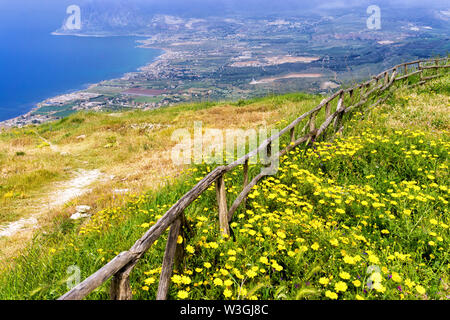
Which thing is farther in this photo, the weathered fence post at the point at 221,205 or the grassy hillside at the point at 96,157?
the grassy hillside at the point at 96,157

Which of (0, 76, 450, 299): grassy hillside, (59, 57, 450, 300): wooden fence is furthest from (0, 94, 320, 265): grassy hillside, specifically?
(59, 57, 450, 300): wooden fence

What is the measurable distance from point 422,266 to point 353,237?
34.9 inches

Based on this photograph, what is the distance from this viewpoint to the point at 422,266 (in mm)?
3551

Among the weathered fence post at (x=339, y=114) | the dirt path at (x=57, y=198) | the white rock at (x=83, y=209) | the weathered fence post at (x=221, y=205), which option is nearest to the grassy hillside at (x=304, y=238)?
the weathered fence post at (x=221, y=205)

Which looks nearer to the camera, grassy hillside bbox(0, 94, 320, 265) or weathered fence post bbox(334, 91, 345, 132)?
grassy hillside bbox(0, 94, 320, 265)

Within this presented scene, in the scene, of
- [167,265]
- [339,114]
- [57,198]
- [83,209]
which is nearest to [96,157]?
[57,198]

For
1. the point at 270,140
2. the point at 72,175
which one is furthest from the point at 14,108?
the point at 270,140

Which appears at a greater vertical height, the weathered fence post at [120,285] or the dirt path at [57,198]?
Result: the weathered fence post at [120,285]

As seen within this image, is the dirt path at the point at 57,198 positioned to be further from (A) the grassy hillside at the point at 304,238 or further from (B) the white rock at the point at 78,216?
(A) the grassy hillside at the point at 304,238

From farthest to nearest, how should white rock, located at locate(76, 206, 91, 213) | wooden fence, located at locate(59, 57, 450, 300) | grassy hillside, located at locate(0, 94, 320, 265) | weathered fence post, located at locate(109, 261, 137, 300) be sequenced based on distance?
1. grassy hillside, located at locate(0, 94, 320, 265)
2. white rock, located at locate(76, 206, 91, 213)
3. weathered fence post, located at locate(109, 261, 137, 300)
4. wooden fence, located at locate(59, 57, 450, 300)

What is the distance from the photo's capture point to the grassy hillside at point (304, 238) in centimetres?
310

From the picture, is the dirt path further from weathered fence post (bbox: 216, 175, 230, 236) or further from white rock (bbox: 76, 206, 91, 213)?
weathered fence post (bbox: 216, 175, 230, 236)

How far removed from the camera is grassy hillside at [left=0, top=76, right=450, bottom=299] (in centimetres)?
310
